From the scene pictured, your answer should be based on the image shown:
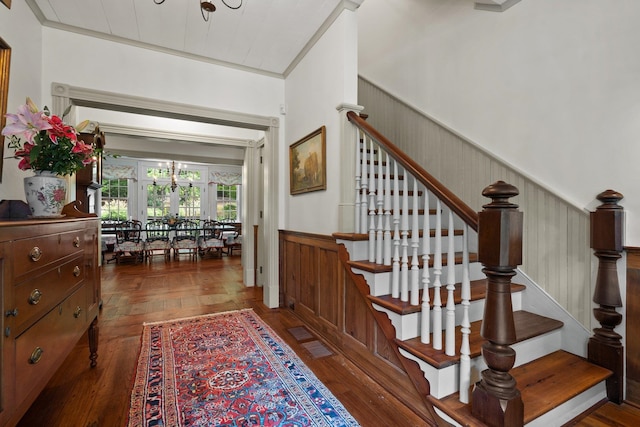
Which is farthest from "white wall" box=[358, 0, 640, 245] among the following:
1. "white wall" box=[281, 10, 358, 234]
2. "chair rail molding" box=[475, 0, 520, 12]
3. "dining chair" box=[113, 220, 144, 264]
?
"dining chair" box=[113, 220, 144, 264]

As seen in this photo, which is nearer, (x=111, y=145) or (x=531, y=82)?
(x=531, y=82)

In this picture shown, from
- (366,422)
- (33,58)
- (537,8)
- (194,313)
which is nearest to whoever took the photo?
(366,422)

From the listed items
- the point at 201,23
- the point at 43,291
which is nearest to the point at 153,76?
the point at 201,23

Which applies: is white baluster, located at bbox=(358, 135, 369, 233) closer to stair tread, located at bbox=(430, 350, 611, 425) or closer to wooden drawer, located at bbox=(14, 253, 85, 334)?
stair tread, located at bbox=(430, 350, 611, 425)

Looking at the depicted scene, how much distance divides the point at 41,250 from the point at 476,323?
2308 millimetres

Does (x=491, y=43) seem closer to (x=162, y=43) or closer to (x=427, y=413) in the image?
(x=427, y=413)

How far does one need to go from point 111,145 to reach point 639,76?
7676 millimetres

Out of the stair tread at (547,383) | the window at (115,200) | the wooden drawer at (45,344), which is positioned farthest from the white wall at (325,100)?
the window at (115,200)

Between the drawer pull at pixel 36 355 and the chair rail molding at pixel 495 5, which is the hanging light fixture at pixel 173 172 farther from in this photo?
the chair rail molding at pixel 495 5

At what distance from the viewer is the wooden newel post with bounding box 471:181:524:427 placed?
3.88 ft

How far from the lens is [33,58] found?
2324mm

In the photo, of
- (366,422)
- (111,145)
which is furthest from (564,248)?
(111,145)

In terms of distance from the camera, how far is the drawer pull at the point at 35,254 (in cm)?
110

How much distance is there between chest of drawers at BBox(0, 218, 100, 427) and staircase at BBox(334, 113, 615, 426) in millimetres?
1595
